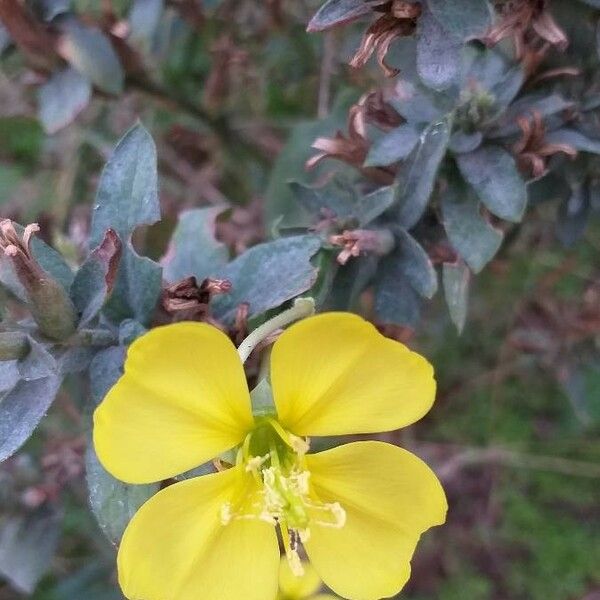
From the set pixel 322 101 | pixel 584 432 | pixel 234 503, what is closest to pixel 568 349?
pixel 584 432

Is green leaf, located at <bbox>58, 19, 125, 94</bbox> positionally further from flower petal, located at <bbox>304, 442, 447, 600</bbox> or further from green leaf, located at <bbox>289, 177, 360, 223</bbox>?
flower petal, located at <bbox>304, 442, 447, 600</bbox>

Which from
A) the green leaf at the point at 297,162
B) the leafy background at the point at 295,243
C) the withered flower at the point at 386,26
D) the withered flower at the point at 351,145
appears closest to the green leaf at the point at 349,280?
the leafy background at the point at 295,243

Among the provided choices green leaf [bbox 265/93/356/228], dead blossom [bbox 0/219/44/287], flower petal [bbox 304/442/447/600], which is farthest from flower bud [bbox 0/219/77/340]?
green leaf [bbox 265/93/356/228]

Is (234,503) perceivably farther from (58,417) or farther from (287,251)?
(58,417)

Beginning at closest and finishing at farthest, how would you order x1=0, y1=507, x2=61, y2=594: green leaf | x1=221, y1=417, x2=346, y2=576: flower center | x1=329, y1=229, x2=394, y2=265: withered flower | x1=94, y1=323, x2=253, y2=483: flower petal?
x1=94, y1=323, x2=253, y2=483: flower petal → x1=221, y1=417, x2=346, y2=576: flower center → x1=329, y1=229, x2=394, y2=265: withered flower → x1=0, y1=507, x2=61, y2=594: green leaf

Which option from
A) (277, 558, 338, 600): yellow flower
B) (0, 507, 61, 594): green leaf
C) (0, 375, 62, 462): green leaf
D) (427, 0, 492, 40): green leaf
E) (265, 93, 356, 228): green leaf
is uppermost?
(427, 0, 492, 40): green leaf
